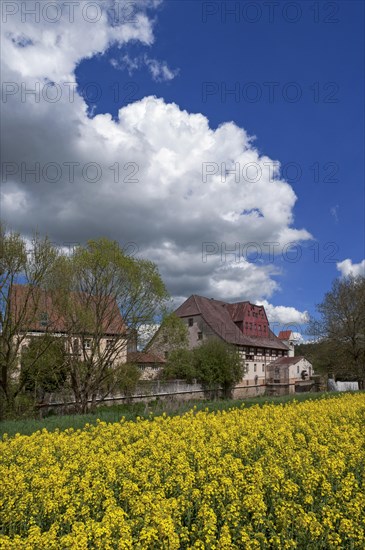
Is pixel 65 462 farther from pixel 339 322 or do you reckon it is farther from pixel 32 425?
pixel 339 322

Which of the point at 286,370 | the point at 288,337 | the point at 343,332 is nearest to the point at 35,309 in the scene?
the point at 343,332

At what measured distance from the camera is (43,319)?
2497 cm

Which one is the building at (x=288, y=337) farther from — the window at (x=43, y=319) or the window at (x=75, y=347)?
the window at (x=43, y=319)

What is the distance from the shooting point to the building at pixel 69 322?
2309 cm

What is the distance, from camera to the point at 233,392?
149ft

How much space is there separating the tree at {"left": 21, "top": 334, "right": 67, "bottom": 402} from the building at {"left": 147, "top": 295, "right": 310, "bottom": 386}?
2877cm

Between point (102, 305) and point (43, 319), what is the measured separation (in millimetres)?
5193

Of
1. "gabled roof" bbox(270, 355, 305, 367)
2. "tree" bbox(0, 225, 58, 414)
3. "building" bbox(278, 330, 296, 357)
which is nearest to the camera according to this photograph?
"tree" bbox(0, 225, 58, 414)

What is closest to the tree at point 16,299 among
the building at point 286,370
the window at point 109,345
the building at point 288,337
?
the window at point 109,345

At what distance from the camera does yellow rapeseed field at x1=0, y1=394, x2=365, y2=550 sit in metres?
5.00

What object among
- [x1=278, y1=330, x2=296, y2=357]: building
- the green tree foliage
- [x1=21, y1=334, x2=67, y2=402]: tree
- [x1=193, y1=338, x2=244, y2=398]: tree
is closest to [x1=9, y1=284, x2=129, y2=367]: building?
[x1=21, y1=334, x2=67, y2=402]: tree

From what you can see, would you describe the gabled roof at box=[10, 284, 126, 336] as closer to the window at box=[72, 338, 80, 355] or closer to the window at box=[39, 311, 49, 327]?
the window at box=[39, 311, 49, 327]

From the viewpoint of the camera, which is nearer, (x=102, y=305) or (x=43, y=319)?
(x=43, y=319)

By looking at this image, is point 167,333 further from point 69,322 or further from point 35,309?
point 35,309
